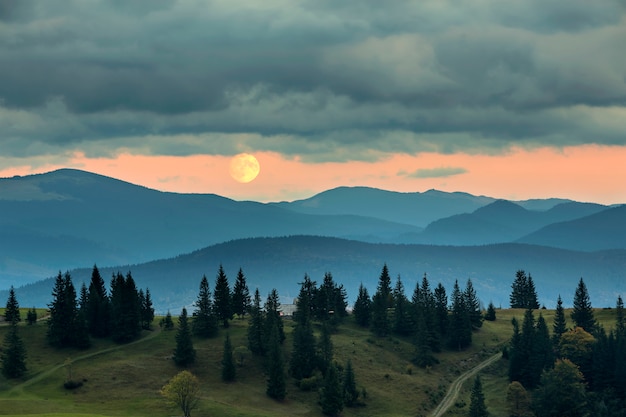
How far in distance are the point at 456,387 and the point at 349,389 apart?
99.8ft

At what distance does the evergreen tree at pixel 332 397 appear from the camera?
488 ft

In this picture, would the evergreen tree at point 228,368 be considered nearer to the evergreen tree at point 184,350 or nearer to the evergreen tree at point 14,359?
the evergreen tree at point 184,350

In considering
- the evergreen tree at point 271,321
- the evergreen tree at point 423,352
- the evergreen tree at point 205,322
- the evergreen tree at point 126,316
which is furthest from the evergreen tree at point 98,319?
the evergreen tree at point 423,352

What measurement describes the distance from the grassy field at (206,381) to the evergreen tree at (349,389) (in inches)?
84.7

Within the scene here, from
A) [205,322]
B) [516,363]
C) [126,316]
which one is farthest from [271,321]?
[516,363]

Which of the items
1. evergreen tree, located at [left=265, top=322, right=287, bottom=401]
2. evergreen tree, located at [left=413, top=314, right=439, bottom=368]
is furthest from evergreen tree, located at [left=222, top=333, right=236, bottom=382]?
evergreen tree, located at [left=413, top=314, right=439, bottom=368]

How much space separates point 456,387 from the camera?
176 m

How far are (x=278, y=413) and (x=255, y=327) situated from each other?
3499cm

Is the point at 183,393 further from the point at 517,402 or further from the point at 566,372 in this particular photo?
the point at 566,372

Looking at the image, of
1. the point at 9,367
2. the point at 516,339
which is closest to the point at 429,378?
the point at 516,339

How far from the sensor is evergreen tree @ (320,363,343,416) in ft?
488

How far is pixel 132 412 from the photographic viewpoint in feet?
435

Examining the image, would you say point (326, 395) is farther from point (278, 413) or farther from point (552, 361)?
point (552, 361)

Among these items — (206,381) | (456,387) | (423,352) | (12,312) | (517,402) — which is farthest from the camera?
(423,352)
